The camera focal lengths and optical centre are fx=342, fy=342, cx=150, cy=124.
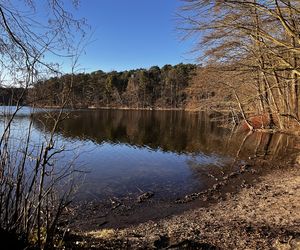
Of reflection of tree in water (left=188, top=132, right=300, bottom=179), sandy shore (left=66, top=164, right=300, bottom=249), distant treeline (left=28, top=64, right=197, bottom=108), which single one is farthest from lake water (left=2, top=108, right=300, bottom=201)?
distant treeline (left=28, top=64, right=197, bottom=108)

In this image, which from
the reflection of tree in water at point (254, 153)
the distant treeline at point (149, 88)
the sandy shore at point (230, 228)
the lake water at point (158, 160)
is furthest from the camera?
the distant treeline at point (149, 88)

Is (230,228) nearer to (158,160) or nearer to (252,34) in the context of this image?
(252,34)

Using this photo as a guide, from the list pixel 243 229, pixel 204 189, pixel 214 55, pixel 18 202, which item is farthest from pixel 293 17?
pixel 18 202

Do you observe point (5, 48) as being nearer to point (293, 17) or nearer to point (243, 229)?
point (243, 229)

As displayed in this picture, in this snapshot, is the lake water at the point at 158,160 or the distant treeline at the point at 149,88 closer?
the lake water at the point at 158,160

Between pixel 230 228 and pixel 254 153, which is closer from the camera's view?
pixel 230 228

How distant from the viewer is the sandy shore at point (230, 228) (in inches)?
248

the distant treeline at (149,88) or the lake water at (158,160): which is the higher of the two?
the distant treeline at (149,88)

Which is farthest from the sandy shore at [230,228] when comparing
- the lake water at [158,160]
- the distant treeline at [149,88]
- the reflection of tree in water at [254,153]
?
the distant treeline at [149,88]

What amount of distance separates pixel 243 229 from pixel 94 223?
14.2 ft

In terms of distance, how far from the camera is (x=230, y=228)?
7.80 meters

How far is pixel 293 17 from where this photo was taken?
950 centimetres

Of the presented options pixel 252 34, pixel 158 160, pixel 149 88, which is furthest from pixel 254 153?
pixel 149 88

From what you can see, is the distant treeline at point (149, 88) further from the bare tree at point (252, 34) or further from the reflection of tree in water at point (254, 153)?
the bare tree at point (252, 34)
